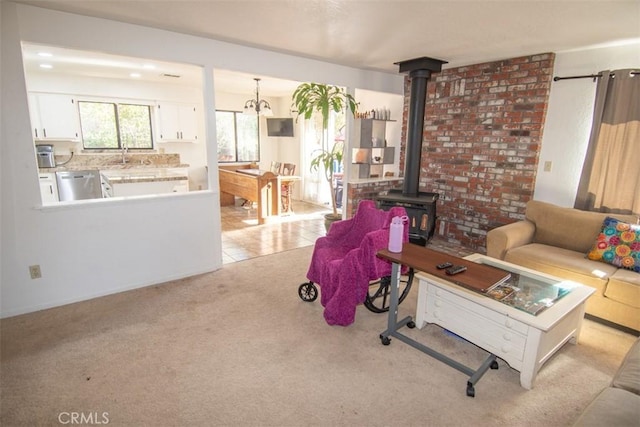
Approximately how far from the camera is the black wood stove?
3.89 m

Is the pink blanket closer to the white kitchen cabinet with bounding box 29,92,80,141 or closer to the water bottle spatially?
the water bottle

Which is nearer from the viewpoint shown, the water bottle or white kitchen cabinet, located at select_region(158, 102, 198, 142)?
the water bottle

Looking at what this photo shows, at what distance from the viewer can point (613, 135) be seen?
3102mm

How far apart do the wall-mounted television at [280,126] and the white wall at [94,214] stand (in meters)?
3.52

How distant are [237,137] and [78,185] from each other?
3.09 m

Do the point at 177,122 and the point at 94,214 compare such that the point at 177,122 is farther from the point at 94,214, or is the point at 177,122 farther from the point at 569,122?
the point at 569,122

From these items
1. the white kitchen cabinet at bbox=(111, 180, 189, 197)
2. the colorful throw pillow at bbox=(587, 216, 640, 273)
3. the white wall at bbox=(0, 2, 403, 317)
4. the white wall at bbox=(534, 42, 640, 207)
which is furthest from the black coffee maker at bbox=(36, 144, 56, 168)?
the colorful throw pillow at bbox=(587, 216, 640, 273)

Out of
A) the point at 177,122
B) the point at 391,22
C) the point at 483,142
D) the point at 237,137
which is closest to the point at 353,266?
the point at 391,22

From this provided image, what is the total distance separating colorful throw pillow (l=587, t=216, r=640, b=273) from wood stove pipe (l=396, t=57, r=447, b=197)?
1.87 meters

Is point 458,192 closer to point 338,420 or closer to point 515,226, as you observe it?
point 515,226

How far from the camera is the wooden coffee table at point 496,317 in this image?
1906 mm

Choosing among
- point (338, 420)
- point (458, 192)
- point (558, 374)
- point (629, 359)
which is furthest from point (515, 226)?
point (338, 420)

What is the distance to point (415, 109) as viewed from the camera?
400 centimetres

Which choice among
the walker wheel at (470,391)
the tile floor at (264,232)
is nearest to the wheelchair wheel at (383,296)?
the walker wheel at (470,391)
